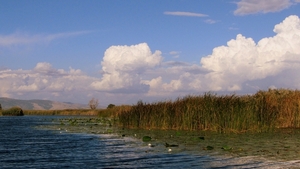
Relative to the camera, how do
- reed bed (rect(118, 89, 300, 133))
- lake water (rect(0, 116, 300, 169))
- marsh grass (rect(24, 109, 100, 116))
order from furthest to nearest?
marsh grass (rect(24, 109, 100, 116))
reed bed (rect(118, 89, 300, 133))
lake water (rect(0, 116, 300, 169))

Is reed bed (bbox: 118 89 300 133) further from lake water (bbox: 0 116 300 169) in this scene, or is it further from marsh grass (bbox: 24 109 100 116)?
marsh grass (bbox: 24 109 100 116)

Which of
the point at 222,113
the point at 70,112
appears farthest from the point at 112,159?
the point at 70,112

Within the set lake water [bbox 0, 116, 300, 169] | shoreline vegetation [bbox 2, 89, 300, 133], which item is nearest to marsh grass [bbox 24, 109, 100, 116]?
shoreline vegetation [bbox 2, 89, 300, 133]

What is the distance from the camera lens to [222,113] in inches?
1012

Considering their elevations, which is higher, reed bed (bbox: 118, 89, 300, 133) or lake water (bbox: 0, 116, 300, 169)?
reed bed (bbox: 118, 89, 300, 133)

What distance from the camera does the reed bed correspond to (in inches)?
1009

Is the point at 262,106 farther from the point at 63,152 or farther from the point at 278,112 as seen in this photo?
the point at 63,152

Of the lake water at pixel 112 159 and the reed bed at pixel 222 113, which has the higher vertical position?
the reed bed at pixel 222 113

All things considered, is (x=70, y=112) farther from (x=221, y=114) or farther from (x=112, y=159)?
(x=112, y=159)

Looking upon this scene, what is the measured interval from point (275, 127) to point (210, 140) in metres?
9.48

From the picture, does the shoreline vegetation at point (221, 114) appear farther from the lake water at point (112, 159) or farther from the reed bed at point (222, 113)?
the lake water at point (112, 159)

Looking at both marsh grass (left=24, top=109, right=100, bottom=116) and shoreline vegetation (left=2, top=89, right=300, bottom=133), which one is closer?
shoreline vegetation (left=2, top=89, right=300, bottom=133)

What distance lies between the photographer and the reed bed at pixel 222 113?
25.6 m

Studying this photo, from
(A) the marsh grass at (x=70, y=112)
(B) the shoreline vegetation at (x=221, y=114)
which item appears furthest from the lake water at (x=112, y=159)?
(A) the marsh grass at (x=70, y=112)
